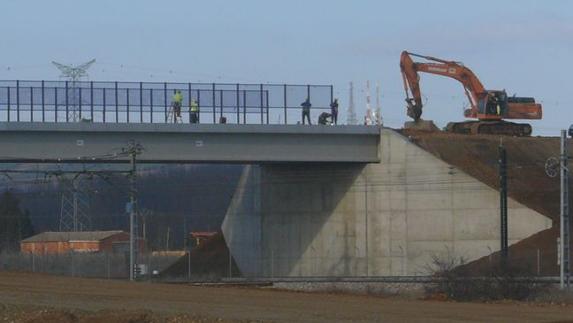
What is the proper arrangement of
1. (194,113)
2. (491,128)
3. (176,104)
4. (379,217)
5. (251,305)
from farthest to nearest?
(491,128)
(379,217)
(194,113)
(176,104)
(251,305)

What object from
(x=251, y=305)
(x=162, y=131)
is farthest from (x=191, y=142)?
(x=251, y=305)

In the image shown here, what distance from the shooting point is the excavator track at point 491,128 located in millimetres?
81750

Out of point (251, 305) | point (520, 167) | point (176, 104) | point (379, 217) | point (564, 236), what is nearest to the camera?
point (251, 305)

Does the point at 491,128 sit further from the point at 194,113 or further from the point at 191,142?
the point at 191,142

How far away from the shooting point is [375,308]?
35688 millimetres

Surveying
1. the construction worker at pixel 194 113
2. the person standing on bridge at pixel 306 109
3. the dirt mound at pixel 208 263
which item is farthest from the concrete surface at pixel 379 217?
the construction worker at pixel 194 113

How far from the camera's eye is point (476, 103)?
272 feet

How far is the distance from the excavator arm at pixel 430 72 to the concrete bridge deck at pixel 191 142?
1216cm

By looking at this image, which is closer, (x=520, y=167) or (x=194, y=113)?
(x=194, y=113)

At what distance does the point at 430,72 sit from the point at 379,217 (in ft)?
53.4

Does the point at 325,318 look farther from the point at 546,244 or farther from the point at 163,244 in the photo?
the point at 163,244

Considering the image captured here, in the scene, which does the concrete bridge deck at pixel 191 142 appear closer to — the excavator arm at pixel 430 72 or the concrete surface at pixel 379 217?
the concrete surface at pixel 379 217

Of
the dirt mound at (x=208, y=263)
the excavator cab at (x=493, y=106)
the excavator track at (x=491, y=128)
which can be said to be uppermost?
the excavator cab at (x=493, y=106)

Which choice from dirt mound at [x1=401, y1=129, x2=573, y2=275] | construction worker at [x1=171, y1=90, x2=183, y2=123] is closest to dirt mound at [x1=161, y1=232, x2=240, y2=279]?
construction worker at [x1=171, y1=90, x2=183, y2=123]
